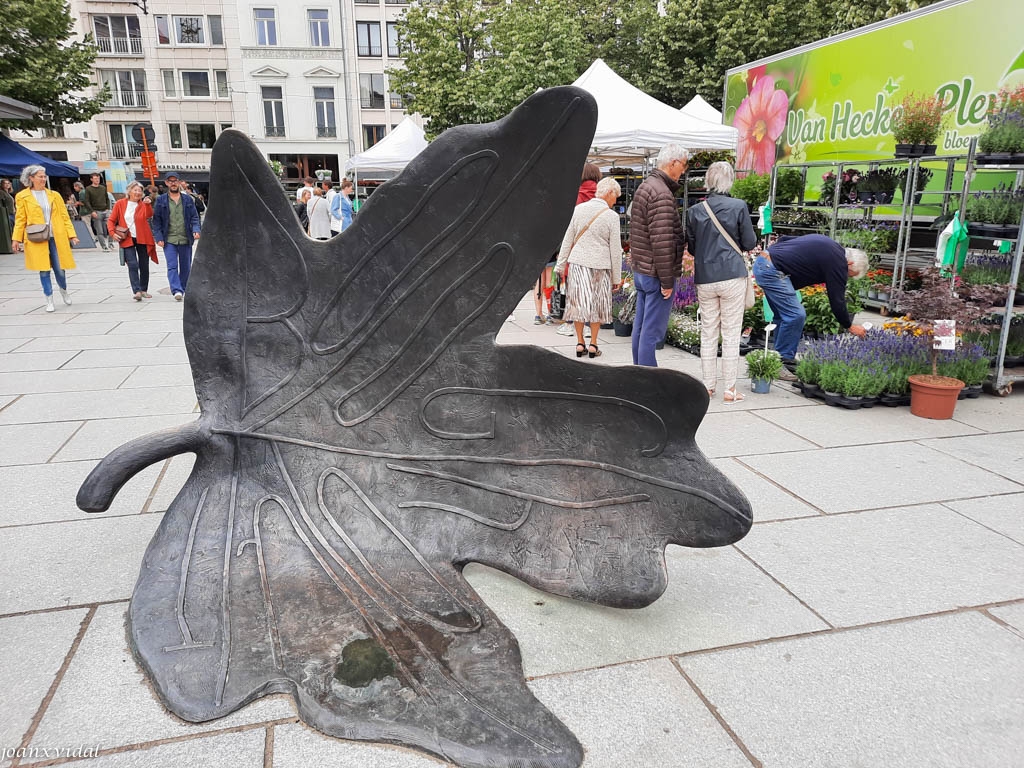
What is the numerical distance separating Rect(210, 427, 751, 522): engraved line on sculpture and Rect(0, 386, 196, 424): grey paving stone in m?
2.90

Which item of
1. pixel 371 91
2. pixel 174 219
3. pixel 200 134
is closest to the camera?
pixel 174 219

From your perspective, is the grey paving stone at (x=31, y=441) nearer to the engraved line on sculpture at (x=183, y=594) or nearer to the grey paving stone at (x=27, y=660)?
the grey paving stone at (x=27, y=660)

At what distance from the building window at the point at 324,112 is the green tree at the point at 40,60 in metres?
21.0

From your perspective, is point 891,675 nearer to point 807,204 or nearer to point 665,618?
point 665,618

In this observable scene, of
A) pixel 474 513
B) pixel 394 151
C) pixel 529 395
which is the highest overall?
pixel 394 151

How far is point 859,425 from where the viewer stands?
5.02m

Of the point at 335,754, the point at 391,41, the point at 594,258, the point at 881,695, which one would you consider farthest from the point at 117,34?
the point at 881,695

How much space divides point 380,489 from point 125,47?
47294 mm

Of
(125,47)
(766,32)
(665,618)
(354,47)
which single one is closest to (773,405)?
(665,618)

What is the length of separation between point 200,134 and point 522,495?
4420cm

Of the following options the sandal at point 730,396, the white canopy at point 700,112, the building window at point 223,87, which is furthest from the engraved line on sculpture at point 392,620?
the building window at point 223,87

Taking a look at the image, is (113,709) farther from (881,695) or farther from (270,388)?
(881,695)

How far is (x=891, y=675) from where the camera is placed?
2.31 meters

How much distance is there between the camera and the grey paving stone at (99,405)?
502 cm
